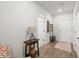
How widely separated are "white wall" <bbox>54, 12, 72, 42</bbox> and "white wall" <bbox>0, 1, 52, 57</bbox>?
487 cm

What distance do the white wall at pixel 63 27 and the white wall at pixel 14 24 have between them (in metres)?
4.87

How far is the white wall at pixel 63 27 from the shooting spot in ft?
25.9

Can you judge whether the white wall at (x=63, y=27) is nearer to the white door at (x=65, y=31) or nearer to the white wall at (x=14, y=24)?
the white door at (x=65, y=31)

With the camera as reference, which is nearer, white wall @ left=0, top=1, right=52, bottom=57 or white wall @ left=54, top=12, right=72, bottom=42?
white wall @ left=0, top=1, right=52, bottom=57

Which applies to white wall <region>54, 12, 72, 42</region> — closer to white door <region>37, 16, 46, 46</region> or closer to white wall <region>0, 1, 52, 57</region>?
white door <region>37, 16, 46, 46</region>

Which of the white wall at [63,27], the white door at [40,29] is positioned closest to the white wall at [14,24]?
the white door at [40,29]

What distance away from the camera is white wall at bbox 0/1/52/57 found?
105 inches

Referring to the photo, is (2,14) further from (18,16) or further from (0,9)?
(18,16)

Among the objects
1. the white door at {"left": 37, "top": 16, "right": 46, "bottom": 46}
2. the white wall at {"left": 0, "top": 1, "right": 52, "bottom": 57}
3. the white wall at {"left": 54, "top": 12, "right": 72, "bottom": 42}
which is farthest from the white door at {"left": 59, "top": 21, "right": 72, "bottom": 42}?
the white wall at {"left": 0, "top": 1, "right": 52, "bottom": 57}

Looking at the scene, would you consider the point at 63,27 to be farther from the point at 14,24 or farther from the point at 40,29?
the point at 14,24

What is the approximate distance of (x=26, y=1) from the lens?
3611 millimetres

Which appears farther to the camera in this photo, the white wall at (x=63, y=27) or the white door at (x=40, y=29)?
the white wall at (x=63, y=27)

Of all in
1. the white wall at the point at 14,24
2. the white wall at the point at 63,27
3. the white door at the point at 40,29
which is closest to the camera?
the white wall at the point at 14,24

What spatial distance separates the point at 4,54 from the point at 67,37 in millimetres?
6510
